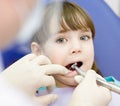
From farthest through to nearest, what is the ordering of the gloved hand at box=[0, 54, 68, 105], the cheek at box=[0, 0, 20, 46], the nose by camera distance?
the nose < the gloved hand at box=[0, 54, 68, 105] < the cheek at box=[0, 0, 20, 46]

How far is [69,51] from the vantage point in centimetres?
76

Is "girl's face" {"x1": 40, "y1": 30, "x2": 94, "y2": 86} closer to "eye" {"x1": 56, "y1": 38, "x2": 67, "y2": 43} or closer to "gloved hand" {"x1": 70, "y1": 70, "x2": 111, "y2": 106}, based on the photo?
"eye" {"x1": 56, "y1": 38, "x2": 67, "y2": 43}

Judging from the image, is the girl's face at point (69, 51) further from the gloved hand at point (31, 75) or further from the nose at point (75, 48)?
the gloved hand at point (31, 75)

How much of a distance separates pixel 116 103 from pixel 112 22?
1.26ft

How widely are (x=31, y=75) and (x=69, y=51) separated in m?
0.21

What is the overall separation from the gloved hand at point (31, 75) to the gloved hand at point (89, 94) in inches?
2.4

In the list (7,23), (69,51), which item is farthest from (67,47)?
(7,23)

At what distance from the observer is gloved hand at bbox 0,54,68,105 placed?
0.55 m

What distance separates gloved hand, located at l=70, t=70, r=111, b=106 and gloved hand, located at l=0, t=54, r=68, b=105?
0.20 feet

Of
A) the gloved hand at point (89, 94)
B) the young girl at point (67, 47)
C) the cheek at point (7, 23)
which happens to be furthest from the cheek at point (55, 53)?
the cheek at point (7, 23)

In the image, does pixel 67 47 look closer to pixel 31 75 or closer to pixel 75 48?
pixel 75 48

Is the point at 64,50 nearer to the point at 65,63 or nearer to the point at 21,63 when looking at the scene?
the point at 65,63

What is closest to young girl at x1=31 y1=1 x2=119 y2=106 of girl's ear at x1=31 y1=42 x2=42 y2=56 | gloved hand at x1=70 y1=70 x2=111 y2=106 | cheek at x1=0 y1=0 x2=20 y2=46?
girl's ear at x1=31 y1=42 x2=42 y2=56

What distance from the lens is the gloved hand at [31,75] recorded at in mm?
545
